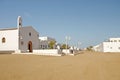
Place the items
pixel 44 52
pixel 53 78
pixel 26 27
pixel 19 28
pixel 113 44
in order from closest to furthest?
1. pixel 53 78
2. pixel 44 52
3. pixel 19 28
4. pixel 26 27
5. pixel 113 44

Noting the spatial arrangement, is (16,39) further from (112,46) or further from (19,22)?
(112,46)

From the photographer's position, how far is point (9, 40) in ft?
107

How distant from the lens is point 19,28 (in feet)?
105

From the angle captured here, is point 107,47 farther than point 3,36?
Yes

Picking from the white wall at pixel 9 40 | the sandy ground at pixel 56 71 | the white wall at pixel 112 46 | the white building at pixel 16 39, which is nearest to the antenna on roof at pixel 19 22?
the white building at pixel 16 39

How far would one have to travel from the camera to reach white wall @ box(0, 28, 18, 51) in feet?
105

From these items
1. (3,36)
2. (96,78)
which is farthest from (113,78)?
(3,36)

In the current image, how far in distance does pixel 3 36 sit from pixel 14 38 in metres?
2.84

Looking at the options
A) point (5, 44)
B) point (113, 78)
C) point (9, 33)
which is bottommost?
point (113, 78)

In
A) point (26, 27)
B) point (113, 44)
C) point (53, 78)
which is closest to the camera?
point (53, 78)

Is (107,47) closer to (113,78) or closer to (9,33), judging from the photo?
(9,33)

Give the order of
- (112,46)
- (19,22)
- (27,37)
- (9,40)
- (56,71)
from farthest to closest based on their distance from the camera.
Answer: (112,46) → (27,37) → (9,40) → (19,22) → (56,71)

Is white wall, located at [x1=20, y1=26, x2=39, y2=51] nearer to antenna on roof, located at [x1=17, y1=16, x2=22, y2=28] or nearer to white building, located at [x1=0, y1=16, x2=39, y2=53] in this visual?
white building, located at [x1=0, y1=16, x2=39, y2=53]

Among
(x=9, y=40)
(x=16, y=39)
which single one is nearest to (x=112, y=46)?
(x=16, y=39)
